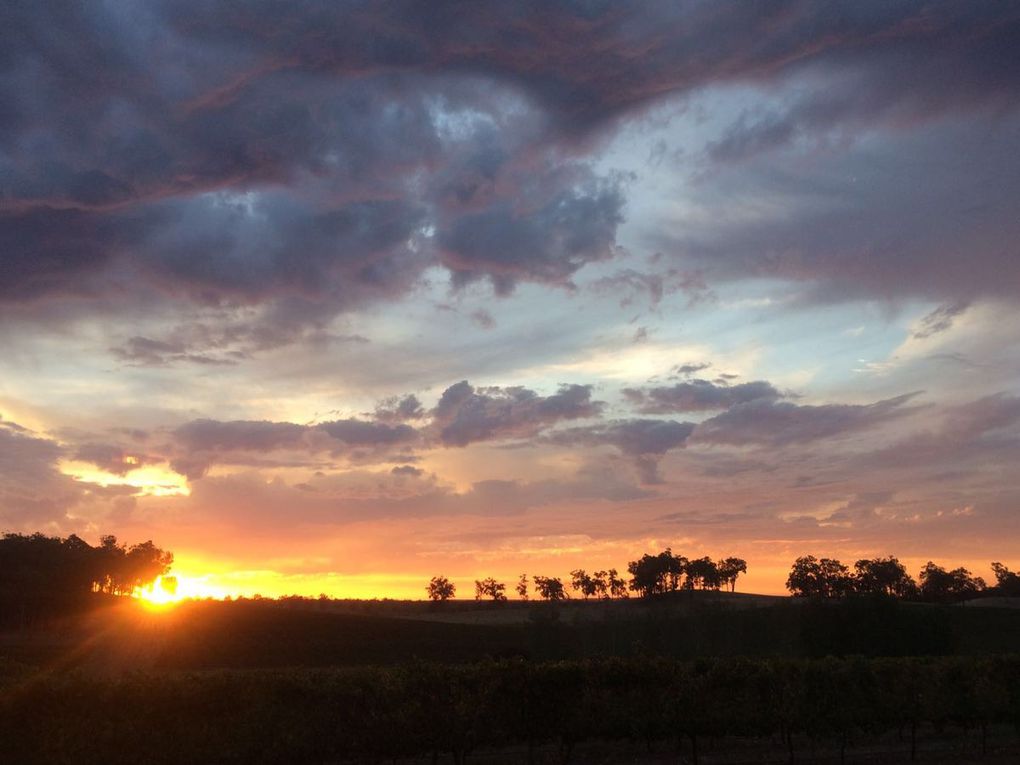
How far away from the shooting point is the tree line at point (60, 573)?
10062 centimetres

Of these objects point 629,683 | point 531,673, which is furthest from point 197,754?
point 629,683

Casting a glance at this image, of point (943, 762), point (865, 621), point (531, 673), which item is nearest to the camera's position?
point (531, 673)

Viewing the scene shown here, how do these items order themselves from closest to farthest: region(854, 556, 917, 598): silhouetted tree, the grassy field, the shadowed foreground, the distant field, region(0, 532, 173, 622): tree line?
1. the shadowed foreground
2. the grassy field
3. the distant field
4. region(0, 532, 173, 622): tree line
5. region(854, 556, 917, 598): silhouetted tree

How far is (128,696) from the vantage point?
1129 inches

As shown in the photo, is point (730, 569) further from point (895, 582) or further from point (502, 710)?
point (502, 710)

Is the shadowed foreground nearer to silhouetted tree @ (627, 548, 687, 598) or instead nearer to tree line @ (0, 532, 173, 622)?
tree line @ (0, 532, 173, 622)

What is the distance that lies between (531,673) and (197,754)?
12460 mm

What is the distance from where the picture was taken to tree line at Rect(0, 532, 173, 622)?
10062 centimetres

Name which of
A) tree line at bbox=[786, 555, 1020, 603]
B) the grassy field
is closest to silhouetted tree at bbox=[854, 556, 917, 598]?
tree line at bbox=[786, 555, 1020, 603]

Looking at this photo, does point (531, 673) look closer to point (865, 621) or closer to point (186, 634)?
point (865, 621)

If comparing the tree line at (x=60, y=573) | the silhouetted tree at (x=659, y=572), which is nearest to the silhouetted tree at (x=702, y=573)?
the silhouetted tree at (x=659, y=572)

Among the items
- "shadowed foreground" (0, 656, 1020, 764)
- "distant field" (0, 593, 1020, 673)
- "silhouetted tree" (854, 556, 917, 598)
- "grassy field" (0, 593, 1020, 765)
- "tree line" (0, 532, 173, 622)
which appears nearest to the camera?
"shadowed foreground" (0, 656, 1020, 764)

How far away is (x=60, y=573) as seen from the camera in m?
108

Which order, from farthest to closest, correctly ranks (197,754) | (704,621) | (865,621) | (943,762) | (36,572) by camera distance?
(36,572), (704,621), (865,621), (943,762), (197,754)
